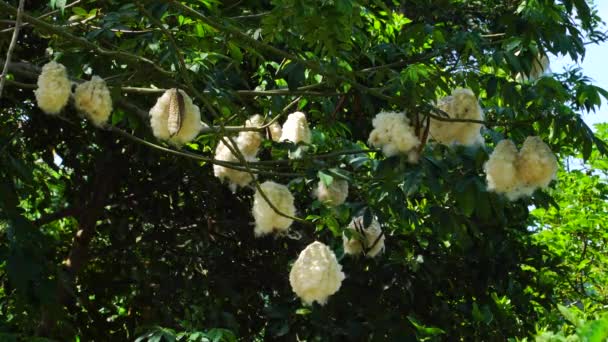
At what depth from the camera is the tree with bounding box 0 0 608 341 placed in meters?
3.03

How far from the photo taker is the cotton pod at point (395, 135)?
291 centimetres

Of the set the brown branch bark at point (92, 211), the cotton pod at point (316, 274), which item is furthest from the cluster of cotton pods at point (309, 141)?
the brown branch bark at point (92, 211)

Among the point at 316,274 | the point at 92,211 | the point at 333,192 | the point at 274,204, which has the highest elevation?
the point at 92,211

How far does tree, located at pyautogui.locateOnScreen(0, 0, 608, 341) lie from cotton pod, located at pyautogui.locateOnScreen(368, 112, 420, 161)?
27 millimetres

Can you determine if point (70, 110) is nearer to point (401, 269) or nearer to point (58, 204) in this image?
point (58, 204)

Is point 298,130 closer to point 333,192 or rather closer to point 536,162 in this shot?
point 333,192

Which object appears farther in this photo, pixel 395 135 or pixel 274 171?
pixel 274 171

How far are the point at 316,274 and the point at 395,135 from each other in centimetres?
55

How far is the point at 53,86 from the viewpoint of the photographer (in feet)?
9.70

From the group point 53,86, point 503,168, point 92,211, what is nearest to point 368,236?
point 503,168

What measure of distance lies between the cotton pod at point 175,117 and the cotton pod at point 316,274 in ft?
1.84

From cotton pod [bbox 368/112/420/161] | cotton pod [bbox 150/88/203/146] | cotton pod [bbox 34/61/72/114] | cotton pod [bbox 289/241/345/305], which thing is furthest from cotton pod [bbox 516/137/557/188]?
cotton pod [bbox 34/61/72/114]

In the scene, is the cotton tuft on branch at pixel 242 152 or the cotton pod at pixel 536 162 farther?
the cotton tuft on branch at pixel 242 152

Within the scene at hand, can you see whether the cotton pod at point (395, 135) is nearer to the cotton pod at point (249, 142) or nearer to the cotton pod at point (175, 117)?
the cotton pod at point (175, 117)
